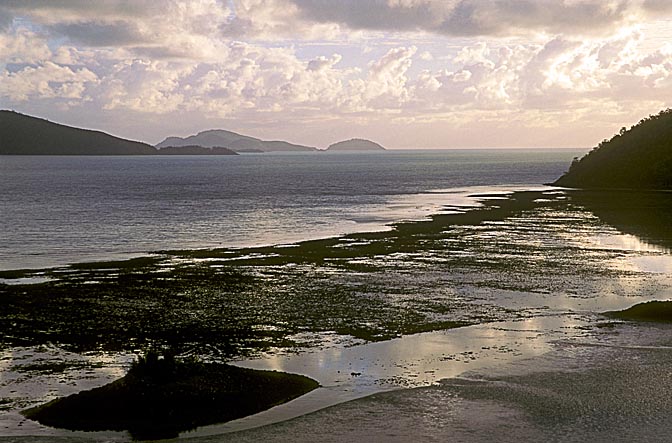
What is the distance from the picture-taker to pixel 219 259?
54.3 metres

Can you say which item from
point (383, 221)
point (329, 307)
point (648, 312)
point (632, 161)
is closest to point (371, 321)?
point (329, 307)

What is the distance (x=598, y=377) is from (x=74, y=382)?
16335 millimetres

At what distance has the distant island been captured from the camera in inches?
5221

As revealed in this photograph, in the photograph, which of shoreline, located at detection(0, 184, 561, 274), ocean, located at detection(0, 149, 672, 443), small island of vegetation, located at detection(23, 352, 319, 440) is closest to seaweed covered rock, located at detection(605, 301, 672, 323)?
ocean, located at detection(0, 149, 672, 443)

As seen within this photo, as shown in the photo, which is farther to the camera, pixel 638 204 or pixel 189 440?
pixel 638 204

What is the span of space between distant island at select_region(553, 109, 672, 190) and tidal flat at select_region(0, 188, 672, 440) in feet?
240

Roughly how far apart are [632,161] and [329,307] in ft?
388

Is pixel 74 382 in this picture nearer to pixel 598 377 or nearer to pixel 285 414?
pixel 285 414

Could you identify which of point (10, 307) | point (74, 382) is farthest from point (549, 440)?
point (10, 307)

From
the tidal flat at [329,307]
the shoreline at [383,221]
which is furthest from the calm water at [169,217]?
the tidal flat at [329,307]

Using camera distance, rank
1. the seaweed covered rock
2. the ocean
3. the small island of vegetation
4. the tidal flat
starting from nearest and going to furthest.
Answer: the small island of vegetation
the ocean
the tidal flat
the seaweed covered rock

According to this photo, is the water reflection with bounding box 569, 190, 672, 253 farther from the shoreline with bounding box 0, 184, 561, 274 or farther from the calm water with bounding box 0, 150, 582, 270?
the calm water with bounding box 0, 150, 582, 270

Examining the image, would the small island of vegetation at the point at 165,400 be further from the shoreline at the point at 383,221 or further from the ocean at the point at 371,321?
the shoreline at the point at 383,221

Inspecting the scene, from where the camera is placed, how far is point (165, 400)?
21891 millimetres
